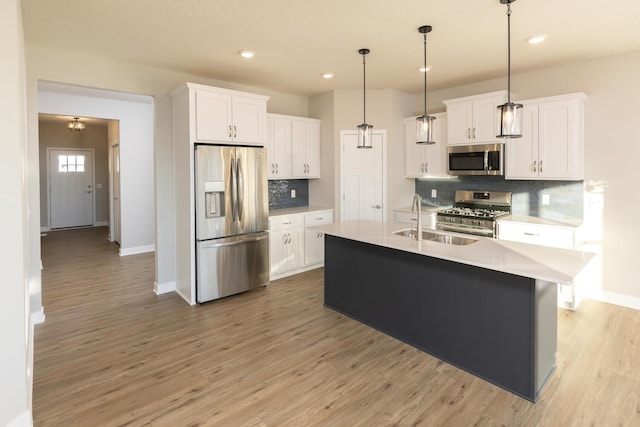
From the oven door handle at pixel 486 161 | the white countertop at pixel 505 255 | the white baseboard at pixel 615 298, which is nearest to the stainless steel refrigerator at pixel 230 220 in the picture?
the white countertop at pixel 505 255

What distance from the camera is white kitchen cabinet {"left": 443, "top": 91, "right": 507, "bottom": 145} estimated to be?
444 cm

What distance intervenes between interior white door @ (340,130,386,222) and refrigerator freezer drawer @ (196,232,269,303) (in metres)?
1.59

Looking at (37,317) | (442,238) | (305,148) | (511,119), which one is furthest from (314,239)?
(511,119)

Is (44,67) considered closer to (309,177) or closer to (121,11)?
(121,11)

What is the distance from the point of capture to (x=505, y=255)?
8.12 ft

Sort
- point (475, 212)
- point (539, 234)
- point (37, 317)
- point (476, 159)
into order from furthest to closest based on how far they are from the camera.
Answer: point (475, 212) < point (476, 159) < point (539, 234) < point (37, 317)

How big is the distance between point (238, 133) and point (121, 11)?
1.73m

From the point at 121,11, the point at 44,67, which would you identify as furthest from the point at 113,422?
the point at 44,67

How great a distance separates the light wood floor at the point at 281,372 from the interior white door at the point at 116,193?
355cm

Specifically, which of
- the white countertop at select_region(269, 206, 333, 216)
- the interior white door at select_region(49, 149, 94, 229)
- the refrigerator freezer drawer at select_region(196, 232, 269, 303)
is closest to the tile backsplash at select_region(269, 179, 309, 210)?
the white countertop at select_region(269, 206, 333, 216)

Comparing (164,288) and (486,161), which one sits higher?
(486,161)

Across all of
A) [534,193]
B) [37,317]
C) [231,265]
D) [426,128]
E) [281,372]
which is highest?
[426,128]

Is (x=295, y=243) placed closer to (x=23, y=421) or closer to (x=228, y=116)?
(x=228, y=116)

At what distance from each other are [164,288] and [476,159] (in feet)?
14.1
